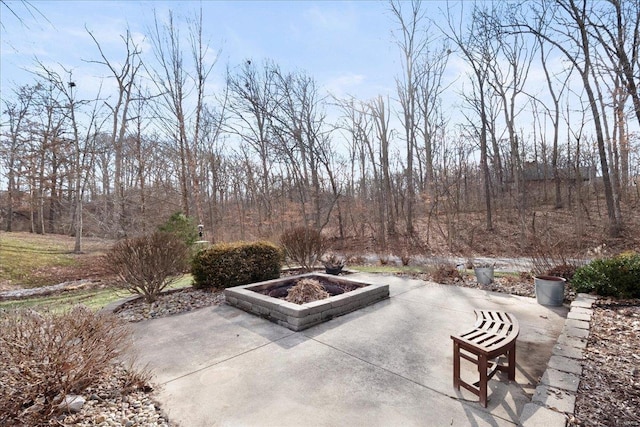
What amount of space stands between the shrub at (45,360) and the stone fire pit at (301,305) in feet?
6.51

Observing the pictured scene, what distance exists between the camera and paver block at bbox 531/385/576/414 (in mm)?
1949

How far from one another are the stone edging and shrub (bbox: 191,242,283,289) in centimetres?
489

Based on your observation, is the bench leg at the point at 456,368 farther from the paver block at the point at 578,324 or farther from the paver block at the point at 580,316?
the paver block at the point at 580,316

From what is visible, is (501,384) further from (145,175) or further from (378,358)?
(145,175)

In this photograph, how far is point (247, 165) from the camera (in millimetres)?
18266

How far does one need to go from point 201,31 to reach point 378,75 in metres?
8.61

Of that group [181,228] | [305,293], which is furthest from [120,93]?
[305,293]

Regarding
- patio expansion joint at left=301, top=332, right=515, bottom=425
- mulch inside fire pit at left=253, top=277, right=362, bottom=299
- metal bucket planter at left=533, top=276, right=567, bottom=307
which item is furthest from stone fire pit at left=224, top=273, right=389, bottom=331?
metal bucket planter at left=533, top=276, right=567, bottom=307

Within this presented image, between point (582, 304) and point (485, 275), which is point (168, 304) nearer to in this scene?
point (485, 275)

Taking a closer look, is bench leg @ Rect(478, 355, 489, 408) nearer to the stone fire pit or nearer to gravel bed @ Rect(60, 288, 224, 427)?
the stone fire pit

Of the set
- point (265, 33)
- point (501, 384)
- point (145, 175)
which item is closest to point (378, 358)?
point (501, 384)

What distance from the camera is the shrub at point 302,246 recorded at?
25.0ft

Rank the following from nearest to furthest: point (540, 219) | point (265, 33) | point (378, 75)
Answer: point (265, 33) → point (378, 75) → point (540, 219)

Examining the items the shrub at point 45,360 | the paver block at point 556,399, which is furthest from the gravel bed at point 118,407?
the paver block at point 556,399
